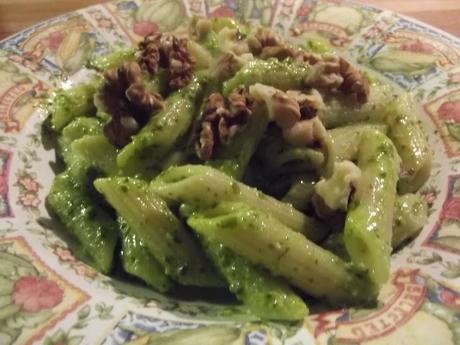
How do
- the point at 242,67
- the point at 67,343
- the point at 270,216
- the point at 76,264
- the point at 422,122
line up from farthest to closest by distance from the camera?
the point at 422,122 → the point at 242,67 → the point at 76,264 → the point at 270,216 → the point at 67,343

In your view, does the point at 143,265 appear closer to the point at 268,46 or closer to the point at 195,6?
the point at 268,46

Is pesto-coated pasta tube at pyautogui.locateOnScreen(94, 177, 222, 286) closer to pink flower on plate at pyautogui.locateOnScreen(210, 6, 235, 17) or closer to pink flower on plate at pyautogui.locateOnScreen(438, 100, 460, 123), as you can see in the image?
pink flower on plate at pyautogui.locateOnScreen(438, 100, 460, 123)

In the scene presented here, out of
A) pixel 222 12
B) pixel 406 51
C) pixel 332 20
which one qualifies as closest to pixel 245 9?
pixel 222 12

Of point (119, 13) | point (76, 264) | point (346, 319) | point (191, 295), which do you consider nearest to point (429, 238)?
point (346, 319)

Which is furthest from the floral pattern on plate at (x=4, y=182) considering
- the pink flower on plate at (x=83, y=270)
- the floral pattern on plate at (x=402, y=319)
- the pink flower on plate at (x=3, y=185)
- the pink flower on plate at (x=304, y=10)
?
the pink flower on plate at (x=304, y=10)

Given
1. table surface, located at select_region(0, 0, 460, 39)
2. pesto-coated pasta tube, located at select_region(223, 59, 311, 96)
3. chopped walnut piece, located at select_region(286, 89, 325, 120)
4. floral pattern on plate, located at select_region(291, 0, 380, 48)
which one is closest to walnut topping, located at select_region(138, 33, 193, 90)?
pesto-coated pasta tube, located at select_region(223, 59, 311, 96)

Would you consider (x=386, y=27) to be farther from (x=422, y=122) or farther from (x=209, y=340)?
(x=209, y=340)

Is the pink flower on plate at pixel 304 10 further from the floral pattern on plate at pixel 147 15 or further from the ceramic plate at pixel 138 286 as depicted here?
the floral pattern on plate at pixel 147 15
